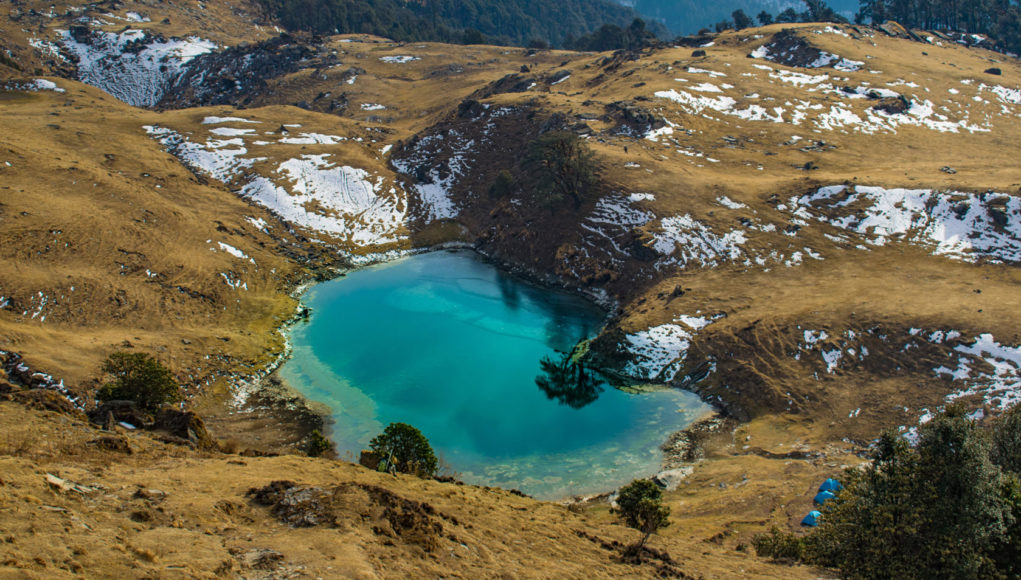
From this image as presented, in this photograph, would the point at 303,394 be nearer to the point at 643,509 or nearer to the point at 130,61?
the point at 643,509

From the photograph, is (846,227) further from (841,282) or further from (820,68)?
(820,68)

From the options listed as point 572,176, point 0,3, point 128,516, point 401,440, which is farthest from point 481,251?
point 0,3

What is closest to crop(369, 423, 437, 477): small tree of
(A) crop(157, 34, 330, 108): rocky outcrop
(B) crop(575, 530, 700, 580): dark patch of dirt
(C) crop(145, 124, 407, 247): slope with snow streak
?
(B) crop(575, 530, 700, 580): dark patch of dirt

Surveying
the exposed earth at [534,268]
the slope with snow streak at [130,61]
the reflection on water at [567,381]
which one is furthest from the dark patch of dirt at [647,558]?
the slope with snow streak at [130,61]

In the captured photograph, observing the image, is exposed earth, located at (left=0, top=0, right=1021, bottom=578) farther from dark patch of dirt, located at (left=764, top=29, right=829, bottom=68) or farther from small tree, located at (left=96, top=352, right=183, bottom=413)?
small tree, located at (left=96, top=352, right=183, bottom=413)

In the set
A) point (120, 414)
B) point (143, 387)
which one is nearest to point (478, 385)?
point (143, 387)

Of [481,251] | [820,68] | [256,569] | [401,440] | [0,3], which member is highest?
[0,3]
